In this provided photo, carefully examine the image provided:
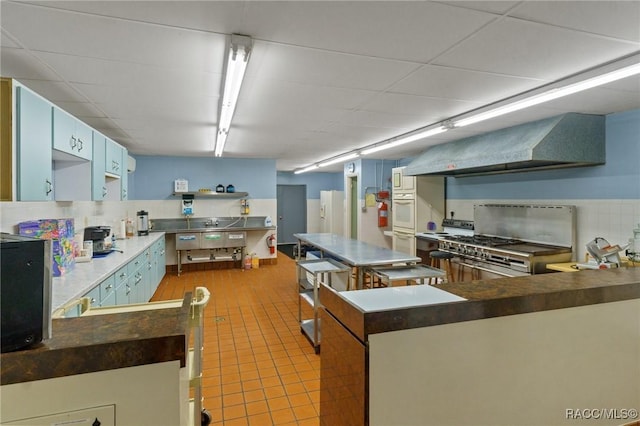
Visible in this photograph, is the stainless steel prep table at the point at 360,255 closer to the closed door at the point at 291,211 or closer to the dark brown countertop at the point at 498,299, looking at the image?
the dark brown countertop at the point at 498,299

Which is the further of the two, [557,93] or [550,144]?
[550,144]

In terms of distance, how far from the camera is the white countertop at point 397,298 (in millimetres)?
1281

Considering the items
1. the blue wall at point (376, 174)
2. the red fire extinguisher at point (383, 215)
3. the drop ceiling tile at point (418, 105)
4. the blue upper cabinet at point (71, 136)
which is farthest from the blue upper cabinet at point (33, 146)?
the red fire extinguisher at point (383, 215)

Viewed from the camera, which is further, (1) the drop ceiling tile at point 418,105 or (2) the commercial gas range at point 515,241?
(2) the commercial gas range at point 515,241

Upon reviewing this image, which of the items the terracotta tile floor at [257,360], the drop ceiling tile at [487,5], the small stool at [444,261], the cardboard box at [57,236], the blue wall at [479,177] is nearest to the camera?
the drop ceiling tile at [487,5]

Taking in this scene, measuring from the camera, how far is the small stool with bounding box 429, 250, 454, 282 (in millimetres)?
4629

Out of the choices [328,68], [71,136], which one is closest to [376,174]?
[328,68]

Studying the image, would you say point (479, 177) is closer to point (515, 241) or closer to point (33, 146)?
point (515, 241)

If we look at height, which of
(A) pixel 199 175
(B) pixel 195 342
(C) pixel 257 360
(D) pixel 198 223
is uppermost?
(A) pixel 199 175

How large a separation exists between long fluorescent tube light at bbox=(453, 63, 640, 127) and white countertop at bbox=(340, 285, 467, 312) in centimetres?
212

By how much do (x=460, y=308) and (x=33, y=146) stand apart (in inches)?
112

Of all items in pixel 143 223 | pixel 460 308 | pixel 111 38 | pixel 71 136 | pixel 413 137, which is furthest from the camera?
pixel 143 223

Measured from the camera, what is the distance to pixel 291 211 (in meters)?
10.8

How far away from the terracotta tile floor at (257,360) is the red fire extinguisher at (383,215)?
8.71 ft
